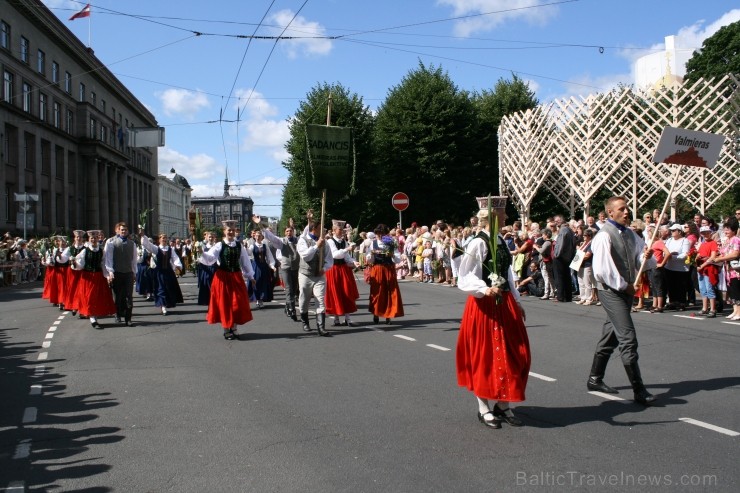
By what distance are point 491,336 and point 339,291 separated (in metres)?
6.97

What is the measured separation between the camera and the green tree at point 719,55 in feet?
130

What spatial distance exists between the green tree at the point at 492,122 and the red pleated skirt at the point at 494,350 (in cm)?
3641

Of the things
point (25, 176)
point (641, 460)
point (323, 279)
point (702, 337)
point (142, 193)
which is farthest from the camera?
point (142, 193)

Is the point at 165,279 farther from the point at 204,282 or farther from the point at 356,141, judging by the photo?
the point at 356,141

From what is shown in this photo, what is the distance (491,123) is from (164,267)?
31.8m

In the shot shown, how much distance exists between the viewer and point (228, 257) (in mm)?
11461

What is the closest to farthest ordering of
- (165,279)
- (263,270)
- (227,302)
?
(227,302) → (165,279) → (263,270)

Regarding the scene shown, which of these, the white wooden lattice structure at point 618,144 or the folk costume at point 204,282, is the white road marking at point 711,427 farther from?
the white wooden lattice structure at point 618,144

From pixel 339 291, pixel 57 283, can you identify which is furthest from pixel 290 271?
pixel 57 283

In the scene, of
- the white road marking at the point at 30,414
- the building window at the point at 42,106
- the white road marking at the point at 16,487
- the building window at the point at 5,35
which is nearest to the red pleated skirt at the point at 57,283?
→ the white road marking at the point at 30,414

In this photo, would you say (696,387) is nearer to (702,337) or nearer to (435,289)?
(702,337)

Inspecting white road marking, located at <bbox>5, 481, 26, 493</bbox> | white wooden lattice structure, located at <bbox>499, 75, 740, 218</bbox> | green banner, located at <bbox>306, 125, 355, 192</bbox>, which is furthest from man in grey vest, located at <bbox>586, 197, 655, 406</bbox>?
white wooden lattice structure, located at <bbox>499, 75, 740, 218</bbox>

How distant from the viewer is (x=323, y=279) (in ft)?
38.8

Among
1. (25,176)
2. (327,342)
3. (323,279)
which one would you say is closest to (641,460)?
(327,342)
